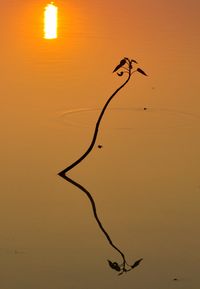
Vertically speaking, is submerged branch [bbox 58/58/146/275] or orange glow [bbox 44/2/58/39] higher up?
orange glow [bbox 44/2/58/39]

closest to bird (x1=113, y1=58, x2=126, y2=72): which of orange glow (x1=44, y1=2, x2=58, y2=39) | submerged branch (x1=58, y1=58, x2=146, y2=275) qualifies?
submerged branch (x1=58, y1=58, x2=146, y2=275)

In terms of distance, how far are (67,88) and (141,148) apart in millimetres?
168

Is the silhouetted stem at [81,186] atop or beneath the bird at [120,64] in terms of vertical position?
beneath

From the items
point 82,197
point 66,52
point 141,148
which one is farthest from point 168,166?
point 66,52

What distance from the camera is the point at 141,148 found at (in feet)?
2.52

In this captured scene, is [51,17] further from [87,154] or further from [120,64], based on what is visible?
[87,154]

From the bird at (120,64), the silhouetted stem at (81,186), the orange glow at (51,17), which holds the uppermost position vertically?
the orange glow at (51,17)

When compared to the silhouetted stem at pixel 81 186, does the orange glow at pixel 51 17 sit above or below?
above

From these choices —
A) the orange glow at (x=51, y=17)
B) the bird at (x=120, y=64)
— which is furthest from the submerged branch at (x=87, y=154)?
the orange glow at (x=51, y=17)

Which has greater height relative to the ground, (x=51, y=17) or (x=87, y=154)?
(x=51, y=17)

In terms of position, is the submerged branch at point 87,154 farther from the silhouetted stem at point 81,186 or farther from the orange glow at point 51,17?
the orange glow at point 51,17

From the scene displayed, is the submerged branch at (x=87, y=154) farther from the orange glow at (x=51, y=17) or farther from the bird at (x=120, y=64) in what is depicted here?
the orange glow at (x=51, y=17)

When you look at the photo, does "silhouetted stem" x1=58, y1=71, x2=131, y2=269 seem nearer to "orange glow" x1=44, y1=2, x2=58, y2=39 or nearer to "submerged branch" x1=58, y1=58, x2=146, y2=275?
"submerged branch" x1=58, y1=58, x2=146, y2=275

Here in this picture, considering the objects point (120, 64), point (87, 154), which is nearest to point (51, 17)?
point (120, 64)
